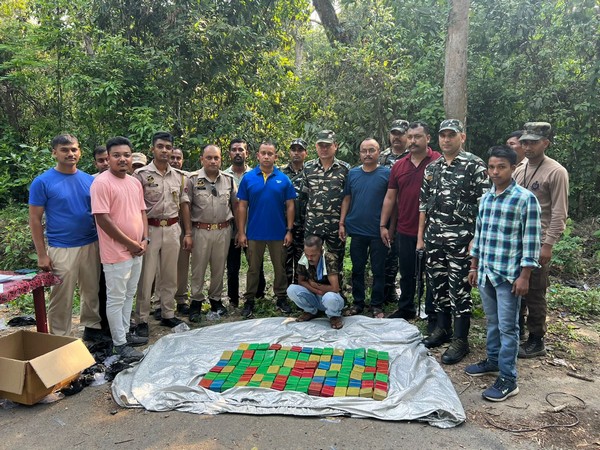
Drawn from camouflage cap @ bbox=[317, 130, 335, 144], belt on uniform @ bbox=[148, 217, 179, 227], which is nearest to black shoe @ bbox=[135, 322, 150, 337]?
belt on uniform @ bbox=[148, 217, 179, 227]

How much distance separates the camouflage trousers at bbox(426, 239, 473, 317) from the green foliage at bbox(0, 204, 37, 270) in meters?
6.79

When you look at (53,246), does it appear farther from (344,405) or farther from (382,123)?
(382,123)

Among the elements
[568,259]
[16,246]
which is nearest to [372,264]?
[568,259]

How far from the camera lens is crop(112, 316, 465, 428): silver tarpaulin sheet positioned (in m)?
3.27

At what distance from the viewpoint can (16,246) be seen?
823cm

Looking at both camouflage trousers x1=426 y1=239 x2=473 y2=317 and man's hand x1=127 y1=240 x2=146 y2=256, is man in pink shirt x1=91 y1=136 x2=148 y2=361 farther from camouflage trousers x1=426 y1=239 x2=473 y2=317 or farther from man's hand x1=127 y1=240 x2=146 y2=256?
camouflage trousers x1=426 y1=239 x2=473 y2=317

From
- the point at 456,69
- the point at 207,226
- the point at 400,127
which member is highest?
the point at 456,69

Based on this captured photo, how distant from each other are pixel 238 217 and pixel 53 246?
1.97 meters

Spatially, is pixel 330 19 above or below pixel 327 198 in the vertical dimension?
above

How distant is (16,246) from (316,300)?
6.26 m

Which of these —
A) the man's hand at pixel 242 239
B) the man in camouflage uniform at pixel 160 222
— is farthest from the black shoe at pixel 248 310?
the man in camouflage uniform at pixel 160 222

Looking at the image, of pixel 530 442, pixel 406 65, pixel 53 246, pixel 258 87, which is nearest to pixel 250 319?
pixel 53 246

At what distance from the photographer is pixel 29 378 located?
330 cm

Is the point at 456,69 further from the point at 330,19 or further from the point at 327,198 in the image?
the point at 330,19
